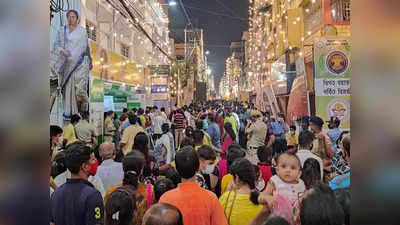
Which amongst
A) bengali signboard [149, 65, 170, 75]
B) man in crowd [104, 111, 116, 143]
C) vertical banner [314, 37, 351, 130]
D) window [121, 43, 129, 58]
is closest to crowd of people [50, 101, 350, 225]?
vertical banner [314, 37, 351, 130]

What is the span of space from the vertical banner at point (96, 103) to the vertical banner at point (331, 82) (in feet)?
23.1

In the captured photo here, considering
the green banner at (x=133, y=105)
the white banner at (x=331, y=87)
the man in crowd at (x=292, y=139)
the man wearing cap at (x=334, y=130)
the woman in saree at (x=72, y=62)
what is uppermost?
the woman in saree at (x=72, y=62)

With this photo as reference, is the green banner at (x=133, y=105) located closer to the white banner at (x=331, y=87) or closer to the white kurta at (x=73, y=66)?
the white kurta at (x=73, y=66)

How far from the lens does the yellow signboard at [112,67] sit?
13539 millimetres

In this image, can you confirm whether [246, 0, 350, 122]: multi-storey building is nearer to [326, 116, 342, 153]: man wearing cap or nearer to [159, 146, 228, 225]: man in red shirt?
[326, 116, 342, 153]: man wearing cap

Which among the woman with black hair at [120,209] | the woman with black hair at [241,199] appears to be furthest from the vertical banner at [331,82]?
the woman with black hair at [120,209]

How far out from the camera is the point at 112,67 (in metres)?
16.2

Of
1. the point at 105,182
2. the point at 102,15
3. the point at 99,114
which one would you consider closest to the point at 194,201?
the point at 105,182

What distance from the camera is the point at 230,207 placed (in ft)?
10.7

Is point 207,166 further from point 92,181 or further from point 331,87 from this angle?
point 331,87

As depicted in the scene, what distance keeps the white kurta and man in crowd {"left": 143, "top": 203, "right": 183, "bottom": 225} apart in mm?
7045

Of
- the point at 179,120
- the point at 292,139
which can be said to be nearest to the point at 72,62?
the point at 179,120
